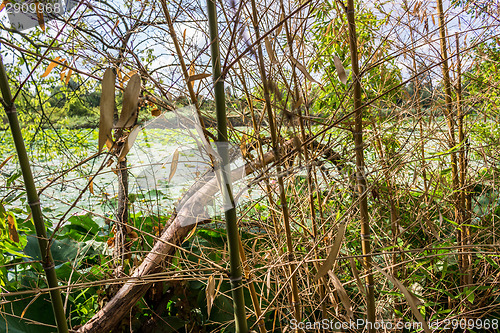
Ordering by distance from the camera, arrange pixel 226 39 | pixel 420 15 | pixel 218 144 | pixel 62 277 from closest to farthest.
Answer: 1. pixel 218 144
2. pixel 226 39
3. pixel 420 15
4. pixel 62 277

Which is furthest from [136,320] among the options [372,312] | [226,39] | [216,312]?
[226,39]

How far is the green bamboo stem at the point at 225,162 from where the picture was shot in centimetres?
49

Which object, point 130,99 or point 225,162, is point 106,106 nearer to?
point 130,99

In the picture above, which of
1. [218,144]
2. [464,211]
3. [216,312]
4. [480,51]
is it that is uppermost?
[480,51]

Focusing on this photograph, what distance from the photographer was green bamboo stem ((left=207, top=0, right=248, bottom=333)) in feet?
1.60

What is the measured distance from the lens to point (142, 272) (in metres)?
1.19

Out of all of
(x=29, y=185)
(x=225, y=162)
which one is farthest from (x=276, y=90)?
(x=29, y=185)

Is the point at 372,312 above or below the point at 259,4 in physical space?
below

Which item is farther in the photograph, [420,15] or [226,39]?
[420,15]

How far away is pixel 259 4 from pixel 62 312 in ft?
2.14

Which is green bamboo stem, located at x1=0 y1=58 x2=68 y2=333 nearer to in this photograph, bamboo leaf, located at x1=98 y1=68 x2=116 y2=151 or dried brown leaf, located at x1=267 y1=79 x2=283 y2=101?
bamboo leaf, located at x1=98 y1=68 x2=116 y2=151

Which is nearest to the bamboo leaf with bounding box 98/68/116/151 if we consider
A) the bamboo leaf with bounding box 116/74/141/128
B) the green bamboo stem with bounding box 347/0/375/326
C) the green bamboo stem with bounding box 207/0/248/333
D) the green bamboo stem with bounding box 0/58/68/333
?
the bamboo leaf with bounding box 116/74/141/128

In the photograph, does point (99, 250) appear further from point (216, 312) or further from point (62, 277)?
point (216, 312)

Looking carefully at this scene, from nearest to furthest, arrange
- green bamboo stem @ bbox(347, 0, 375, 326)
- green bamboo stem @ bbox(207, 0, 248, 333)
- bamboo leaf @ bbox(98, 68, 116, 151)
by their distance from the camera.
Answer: bamboo leaf @ bbox(98, 68, 116, 151) < green bamboo stem @ bbox(207, 0, 248, 333) < green bamboo stem @ bbox(347, 0, 375, 326)
